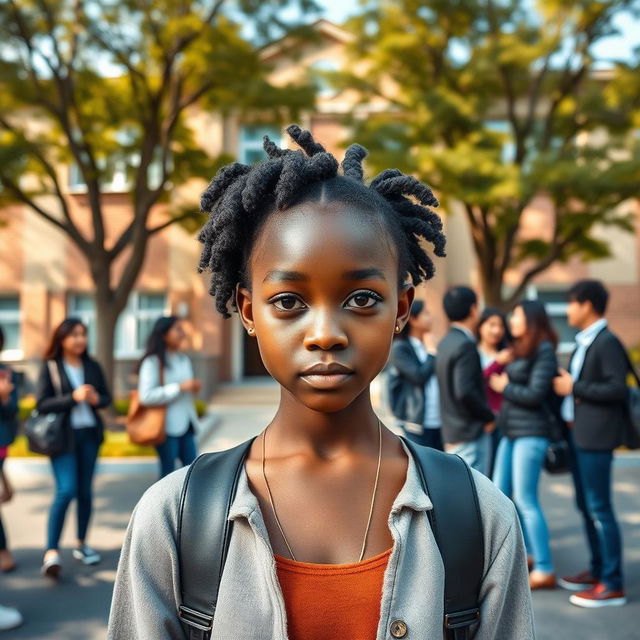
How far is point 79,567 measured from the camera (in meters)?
4.57

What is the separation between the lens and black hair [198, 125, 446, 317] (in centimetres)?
120

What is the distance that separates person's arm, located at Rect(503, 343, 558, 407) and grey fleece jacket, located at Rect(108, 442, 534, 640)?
2983 mm

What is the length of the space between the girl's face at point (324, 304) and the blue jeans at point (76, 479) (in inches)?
153

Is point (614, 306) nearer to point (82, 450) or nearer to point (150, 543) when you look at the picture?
point (82, 450)

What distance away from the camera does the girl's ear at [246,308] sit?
129 cm

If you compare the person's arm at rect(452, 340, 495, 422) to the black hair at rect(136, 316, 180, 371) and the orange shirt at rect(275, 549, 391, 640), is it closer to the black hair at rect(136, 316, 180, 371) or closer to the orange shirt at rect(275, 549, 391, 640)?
the black hair at rect(136, 316, 180, 371)

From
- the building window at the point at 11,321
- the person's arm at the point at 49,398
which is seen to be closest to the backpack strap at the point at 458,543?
the person's arm at the point at 49,398

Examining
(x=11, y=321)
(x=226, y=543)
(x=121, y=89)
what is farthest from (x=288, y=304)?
(x=11, y=321)

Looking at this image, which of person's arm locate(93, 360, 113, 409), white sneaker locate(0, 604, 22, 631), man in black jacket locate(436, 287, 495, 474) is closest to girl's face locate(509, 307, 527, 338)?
man in black jacket locate(436, 287, 495, 474)

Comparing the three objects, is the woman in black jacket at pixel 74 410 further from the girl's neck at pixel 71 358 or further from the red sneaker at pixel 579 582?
the red sneaker at pixel 579 582

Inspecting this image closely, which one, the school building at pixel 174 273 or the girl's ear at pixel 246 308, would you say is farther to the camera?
the school building at pixel 174 273

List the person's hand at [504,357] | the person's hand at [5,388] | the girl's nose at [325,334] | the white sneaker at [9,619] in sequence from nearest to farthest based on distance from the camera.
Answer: the girl's nose at [325,334] < the white sneaker at [9,619] < the person's hand at [5,388] < the person's hand at [504,357]

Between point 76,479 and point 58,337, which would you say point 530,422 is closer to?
point 76,479

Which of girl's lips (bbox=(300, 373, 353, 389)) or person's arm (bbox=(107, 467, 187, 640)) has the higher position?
girl's lips (bbox=(300, 373, 353, 389))
